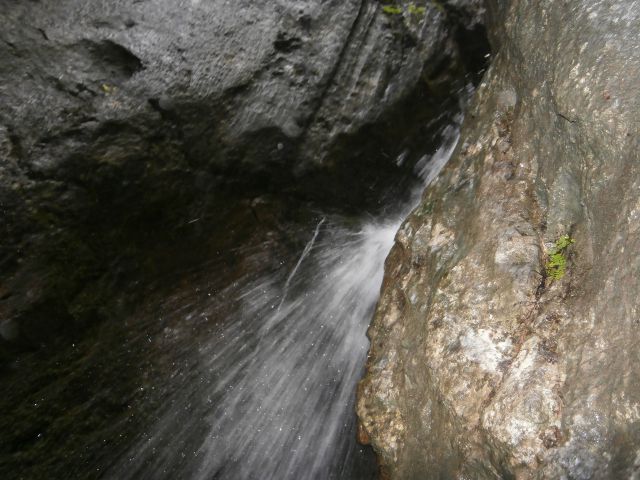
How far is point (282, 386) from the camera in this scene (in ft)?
12.2

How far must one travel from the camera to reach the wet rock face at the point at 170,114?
108 inches

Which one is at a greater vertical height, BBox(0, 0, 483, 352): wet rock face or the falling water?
BBox(0, 0, 483, 352): wet rock face

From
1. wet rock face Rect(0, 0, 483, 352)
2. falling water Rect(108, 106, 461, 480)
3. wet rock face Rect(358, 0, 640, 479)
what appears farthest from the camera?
falling water Rect(108, 106, 461, 480)

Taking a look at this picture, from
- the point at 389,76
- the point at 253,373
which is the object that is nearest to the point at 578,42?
the point at 389,76

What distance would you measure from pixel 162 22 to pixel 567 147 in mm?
2370

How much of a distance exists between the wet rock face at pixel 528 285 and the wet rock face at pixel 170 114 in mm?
663

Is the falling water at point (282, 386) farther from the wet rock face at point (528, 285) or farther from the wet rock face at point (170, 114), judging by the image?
the wet rock face at point (170, 114)

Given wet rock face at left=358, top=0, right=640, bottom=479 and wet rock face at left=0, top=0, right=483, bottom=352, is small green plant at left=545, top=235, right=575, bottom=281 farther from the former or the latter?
wet rock face at left=0, top=0, right=483, bottom=352

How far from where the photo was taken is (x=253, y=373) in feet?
12.2

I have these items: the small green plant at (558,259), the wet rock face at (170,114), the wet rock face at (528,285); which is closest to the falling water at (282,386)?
the wet rock face at (528,285)

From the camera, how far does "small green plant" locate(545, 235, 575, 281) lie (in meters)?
2.45

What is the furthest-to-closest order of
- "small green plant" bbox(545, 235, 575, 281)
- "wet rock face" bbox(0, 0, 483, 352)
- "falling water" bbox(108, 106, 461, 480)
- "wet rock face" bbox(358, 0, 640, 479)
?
"falling water" bbox(108, 106, 461, 480), "wet rock face" bbox(0, 0, 483, 352), "small green plant" bbox(545, 235, 575, 281), "wet rock face" bbox(358, 0, 640, 479)

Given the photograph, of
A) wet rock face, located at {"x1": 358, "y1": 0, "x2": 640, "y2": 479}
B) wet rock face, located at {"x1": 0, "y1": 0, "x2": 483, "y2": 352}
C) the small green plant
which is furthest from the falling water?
the small green plant

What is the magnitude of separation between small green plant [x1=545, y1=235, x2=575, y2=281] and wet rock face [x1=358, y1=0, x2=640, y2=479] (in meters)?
0.03
